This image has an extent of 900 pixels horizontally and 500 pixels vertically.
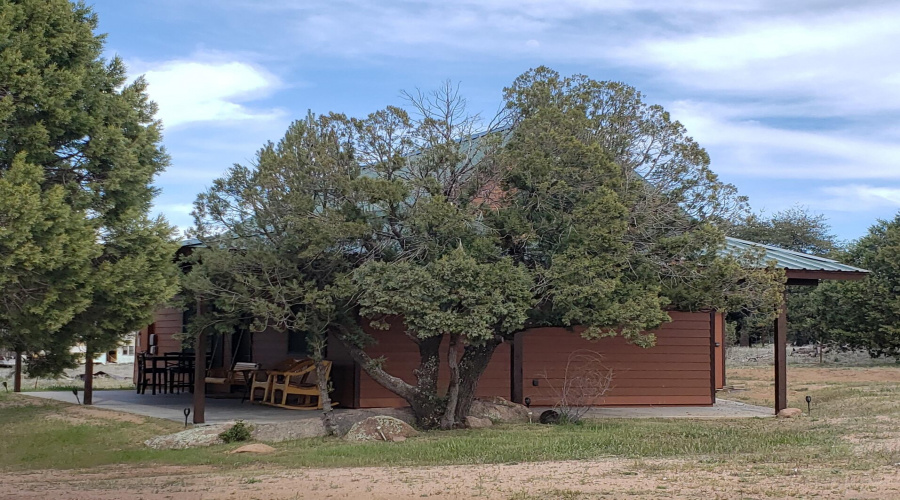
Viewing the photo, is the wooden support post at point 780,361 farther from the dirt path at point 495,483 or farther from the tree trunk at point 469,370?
the dirt path at point 495,483

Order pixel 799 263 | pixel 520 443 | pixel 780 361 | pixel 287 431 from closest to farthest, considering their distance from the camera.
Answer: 1. pixel 520 443
2. pixel 287 431
3. pixel 780 361
4. pixel 799 263

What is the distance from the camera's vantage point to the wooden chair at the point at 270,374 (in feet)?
50.7

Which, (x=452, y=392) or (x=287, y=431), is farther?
(x=452, y=392)

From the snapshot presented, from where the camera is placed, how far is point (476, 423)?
41.8 ft

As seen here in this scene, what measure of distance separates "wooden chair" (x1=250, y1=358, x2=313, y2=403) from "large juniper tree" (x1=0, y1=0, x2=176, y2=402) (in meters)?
6.48

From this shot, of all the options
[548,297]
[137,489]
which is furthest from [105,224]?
[548,297]

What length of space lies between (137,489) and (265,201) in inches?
182

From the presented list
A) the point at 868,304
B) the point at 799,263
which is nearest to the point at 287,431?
the point at 799,263

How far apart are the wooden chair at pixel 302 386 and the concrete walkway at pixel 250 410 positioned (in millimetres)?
335

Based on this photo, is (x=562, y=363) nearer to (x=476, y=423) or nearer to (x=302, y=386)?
(x=476, y=423)

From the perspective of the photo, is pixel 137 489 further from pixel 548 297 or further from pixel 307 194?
pixel 548 297

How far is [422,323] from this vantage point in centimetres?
1077

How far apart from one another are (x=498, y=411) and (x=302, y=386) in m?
3.73

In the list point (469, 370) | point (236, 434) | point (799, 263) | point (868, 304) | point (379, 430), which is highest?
point (799, 263)
